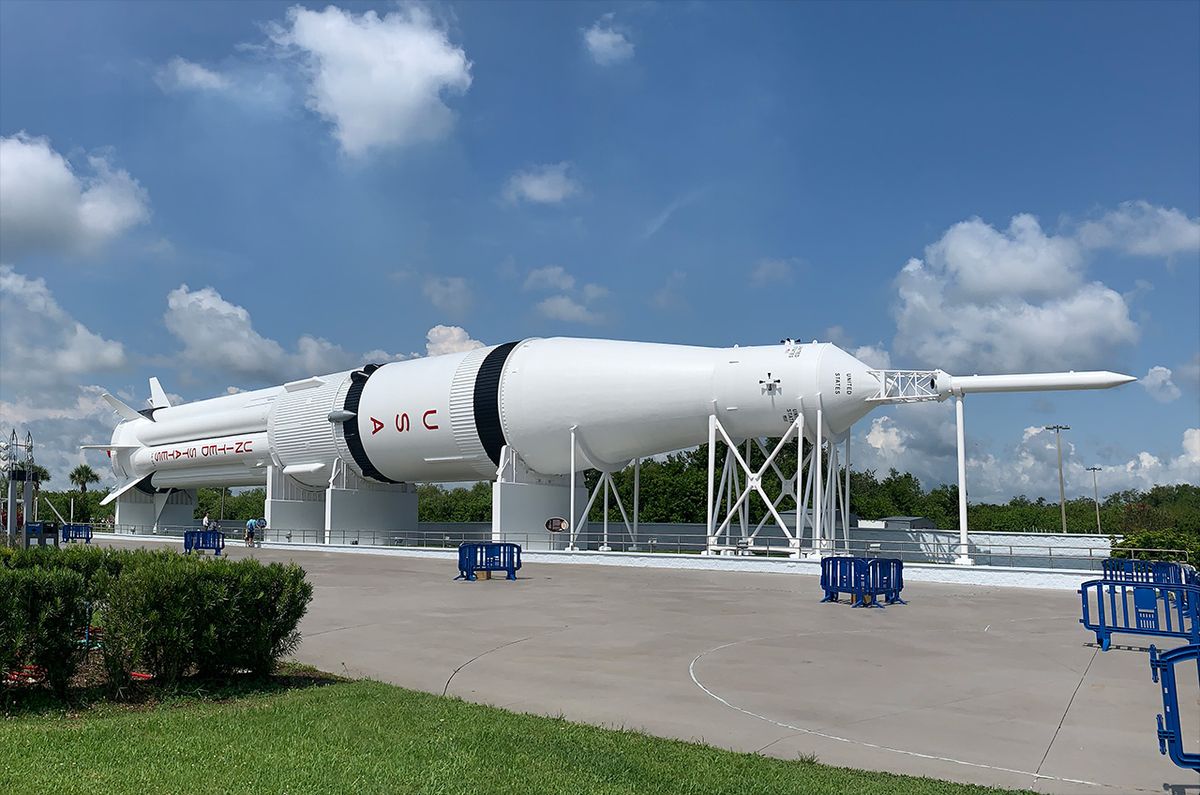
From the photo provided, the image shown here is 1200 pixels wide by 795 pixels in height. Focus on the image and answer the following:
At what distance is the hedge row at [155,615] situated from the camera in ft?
24.4

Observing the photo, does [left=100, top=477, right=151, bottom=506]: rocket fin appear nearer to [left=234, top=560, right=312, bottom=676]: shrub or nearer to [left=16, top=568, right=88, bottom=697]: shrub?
[left=234, top=560, right=312, bottom=676]: shrub

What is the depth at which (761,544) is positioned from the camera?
33188 millimetres

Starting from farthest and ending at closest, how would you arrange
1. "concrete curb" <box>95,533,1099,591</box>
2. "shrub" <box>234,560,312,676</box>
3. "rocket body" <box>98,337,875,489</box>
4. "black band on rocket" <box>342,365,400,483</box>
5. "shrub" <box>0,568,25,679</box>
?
"black band on rocket" <box>342,365,400,483</box>
"rocket body" <box>98,337,875,489</box>
"concrete curb" <box>95,533,1099,591</box>
"shrub" <box>234,560,312,676</box>
"shrub" <box>0,568,25,679</box>

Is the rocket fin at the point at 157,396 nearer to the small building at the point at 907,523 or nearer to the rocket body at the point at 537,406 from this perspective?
the rocket body at the point at 537,406

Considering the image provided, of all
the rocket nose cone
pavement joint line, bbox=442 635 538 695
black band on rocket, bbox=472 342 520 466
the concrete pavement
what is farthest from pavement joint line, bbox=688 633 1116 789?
black band on rocket, bbox=472 342 520 466

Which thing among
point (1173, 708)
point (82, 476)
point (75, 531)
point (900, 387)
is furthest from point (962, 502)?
point (82, 476)

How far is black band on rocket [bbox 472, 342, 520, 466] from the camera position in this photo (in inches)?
1280

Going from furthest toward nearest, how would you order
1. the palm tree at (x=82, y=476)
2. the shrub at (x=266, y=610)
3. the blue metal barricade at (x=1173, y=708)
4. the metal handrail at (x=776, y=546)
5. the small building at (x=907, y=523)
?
1. the palm tree at (x=82, y=476)
2. the small building at (x=907, y=523)
3. the metal handrail at (x=776, y=546)
4. the shrub at (x=266, y=610)
5. the blue metal barricade at (x=1173, y=708)

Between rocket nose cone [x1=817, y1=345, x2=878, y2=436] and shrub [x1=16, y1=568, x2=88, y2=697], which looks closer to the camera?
shrub [x1=16, y1=568, x2=88, y2=697]

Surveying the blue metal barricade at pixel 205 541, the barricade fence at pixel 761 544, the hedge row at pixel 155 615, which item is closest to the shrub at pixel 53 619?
the hedge row at pixel 155 615

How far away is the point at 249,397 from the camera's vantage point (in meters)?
45.1

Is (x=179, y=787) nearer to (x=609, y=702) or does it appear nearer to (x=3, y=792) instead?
(x=3, y=792)

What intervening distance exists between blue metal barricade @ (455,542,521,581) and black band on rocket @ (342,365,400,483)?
679 inches

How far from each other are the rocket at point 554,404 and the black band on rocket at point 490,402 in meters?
0.05
